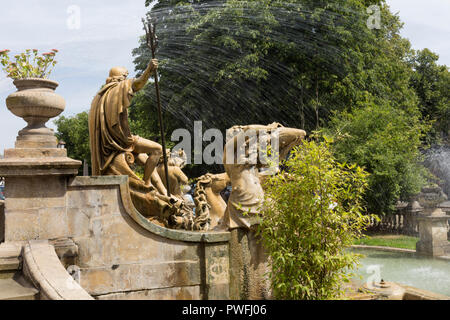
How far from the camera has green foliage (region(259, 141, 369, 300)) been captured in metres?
5.16

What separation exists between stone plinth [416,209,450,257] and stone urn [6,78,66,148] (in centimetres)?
1126

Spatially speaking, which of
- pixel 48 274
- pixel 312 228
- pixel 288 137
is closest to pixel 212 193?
pixel 288 137

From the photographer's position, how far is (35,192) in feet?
17.1

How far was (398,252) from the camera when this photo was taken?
559 inches

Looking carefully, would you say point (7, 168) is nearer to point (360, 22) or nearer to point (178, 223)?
point (178, 223)

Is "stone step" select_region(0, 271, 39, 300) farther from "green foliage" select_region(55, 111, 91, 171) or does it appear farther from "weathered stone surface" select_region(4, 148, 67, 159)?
"green foliage" select_region(55, 111, 91, 171)

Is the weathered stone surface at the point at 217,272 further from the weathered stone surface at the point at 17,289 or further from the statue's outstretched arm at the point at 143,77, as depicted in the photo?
the statue's outstretched arm at the point at 143,77

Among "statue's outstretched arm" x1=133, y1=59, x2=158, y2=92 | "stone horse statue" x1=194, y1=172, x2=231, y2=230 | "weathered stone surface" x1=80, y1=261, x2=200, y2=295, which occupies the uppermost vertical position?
"statue's outstretched arm" x1=133, y1=59, x2=158, y2=92

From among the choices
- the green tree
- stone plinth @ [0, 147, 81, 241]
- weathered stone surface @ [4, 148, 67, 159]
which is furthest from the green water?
the green tree

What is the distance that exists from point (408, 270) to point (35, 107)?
31.4ft

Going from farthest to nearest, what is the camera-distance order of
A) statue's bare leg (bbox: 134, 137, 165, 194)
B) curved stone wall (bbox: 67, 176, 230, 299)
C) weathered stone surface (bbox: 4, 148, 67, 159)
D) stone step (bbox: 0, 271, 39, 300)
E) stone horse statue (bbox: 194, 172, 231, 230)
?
stone horse statue (bbox: 194, 172, 231, 230) → statue's bare leg (bbox: 134, 137, 165, 194) → curved stone wall (bbox: 67, 176, 230, 299) → weathered stone surface (bbox: 4, 148, 67, 159) → stone step (bbox: 0, 271, 39, 300)

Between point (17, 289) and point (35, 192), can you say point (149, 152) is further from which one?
point (17, 289)
